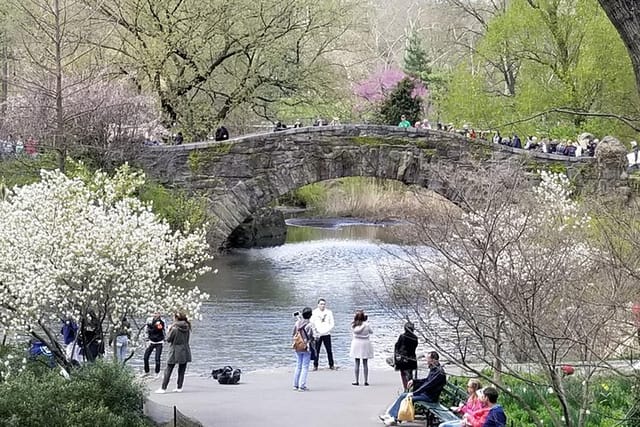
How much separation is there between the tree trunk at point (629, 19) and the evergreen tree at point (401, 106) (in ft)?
112

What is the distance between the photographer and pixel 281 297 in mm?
24359

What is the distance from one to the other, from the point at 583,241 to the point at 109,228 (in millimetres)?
6955

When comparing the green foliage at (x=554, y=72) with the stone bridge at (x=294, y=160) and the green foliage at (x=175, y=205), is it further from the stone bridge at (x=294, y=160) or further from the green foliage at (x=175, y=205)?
the green foliage at (x=175, y=205)

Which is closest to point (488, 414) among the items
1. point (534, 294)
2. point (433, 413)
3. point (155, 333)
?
point (534, 294)

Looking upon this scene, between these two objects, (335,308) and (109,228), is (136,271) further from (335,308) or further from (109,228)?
(335,308)

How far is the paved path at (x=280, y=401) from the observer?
11852 millimetres

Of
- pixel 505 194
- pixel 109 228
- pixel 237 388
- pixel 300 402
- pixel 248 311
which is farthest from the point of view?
pixel 248 311

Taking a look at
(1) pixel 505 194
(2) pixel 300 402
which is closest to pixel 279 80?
(1) pixel 505 194

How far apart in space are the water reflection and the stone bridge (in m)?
2.46

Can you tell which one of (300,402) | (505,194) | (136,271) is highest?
(505,194)

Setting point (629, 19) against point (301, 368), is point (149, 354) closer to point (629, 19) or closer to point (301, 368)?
point (301, 368)

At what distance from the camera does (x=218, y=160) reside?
2828 cm

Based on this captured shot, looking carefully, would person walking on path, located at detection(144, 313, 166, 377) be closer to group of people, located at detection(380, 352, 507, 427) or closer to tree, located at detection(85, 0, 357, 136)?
group of people, located at detection(380, 352, 507, 427)

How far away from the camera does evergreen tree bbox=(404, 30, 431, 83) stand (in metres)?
46.7
